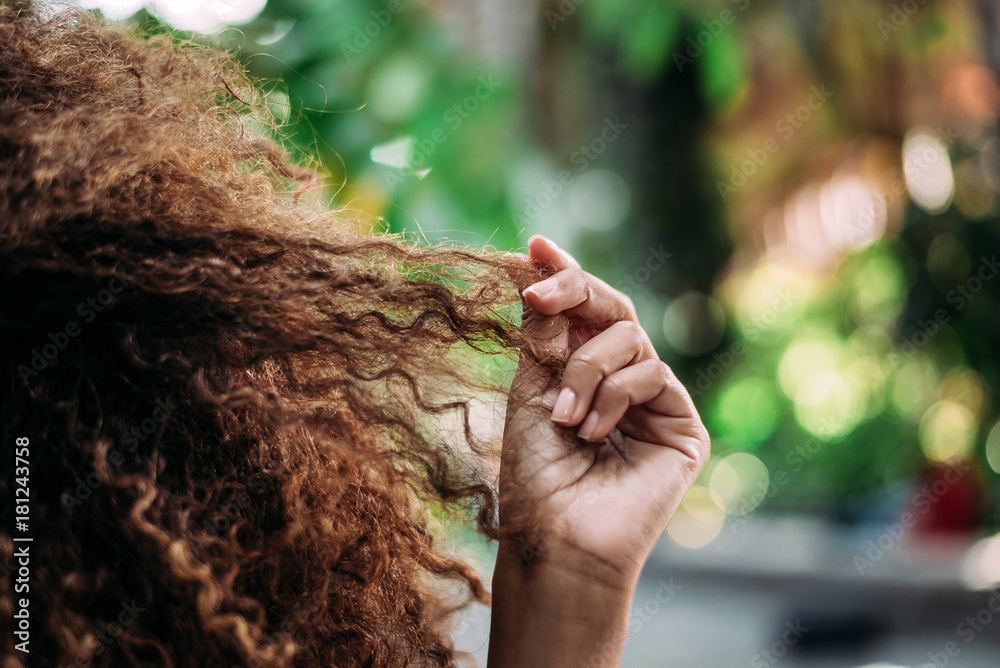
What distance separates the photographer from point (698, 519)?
13.7 ft

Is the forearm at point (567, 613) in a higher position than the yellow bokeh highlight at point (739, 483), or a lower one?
lower

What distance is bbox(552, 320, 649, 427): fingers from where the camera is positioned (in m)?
0.81

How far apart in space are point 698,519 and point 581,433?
3.69 metres

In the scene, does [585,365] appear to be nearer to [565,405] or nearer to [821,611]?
[565,405]

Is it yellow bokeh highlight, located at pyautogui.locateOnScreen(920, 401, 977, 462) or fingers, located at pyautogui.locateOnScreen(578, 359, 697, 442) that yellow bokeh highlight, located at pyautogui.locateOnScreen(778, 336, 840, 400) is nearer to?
yellow bokeh highlight, located at pyautogui.locateOnScreen(920, 401, 977, 462)

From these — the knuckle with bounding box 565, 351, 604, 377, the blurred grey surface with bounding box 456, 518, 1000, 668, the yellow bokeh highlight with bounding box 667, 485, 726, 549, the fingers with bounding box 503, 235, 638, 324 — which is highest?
the fingers with bounding box 503, 235, 638, 324

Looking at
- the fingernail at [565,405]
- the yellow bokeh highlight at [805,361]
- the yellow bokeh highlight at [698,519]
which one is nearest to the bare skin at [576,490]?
the fingernail at [565,405]

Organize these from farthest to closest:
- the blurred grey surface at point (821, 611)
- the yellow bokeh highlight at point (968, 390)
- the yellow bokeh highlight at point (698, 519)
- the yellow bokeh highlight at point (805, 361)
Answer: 1. the yellow bokeh highlight at point (698, 519)
2. the yellow bokeh highlight at point (805, 361)
3. the yellow bokeh highlight at point (968, 390)
4. the blurred grey surface at point (821, 611)

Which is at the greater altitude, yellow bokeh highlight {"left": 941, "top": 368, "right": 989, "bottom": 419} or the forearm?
yellow bokeh highlight {"left": 941, "top": 368, "right": 989, "bottom": 419}

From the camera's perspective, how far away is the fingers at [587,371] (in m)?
0.81

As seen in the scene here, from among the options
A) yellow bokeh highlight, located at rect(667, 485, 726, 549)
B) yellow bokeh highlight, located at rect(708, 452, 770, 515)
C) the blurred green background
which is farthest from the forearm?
yellow bokeh highlight, located at rect(708, 452, 770, 515)

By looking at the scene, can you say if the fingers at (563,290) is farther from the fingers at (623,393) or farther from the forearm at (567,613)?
the forearm at (567,613)

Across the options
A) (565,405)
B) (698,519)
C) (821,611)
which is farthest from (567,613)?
(698,519)

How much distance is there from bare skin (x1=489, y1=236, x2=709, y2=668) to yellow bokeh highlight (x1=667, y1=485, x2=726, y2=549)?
3367mm
